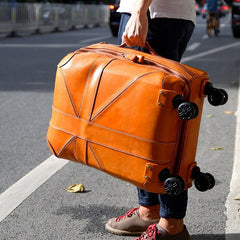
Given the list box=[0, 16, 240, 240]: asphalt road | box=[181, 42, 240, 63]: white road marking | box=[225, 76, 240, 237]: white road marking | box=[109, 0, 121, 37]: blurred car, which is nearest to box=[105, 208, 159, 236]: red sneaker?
box=[0, 16, 240, 240]: asphalt road

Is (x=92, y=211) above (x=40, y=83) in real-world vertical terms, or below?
above

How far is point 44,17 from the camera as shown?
2466cm

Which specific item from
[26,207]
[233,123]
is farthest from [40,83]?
[26,207]

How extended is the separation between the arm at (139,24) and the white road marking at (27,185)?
1.25 meters

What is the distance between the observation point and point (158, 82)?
7.53ft

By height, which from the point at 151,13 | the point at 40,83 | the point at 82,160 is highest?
the point at 151,13

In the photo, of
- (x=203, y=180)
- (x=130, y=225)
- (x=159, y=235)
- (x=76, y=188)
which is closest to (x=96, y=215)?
(x=130, y=225)

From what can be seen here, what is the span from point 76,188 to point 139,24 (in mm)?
1479

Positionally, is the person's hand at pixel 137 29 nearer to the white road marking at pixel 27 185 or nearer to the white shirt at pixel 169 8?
the white shirt at pixel 169 8

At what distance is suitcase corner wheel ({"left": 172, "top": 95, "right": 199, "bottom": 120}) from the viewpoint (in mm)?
2242

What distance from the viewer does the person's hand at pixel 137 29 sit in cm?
251

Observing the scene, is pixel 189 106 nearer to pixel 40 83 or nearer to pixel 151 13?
pixel 151 13

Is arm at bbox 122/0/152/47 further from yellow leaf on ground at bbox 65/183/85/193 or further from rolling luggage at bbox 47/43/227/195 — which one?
yellow leaf on ground at bbox 65/183/85/193

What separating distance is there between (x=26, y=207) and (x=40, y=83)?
17.3ft
